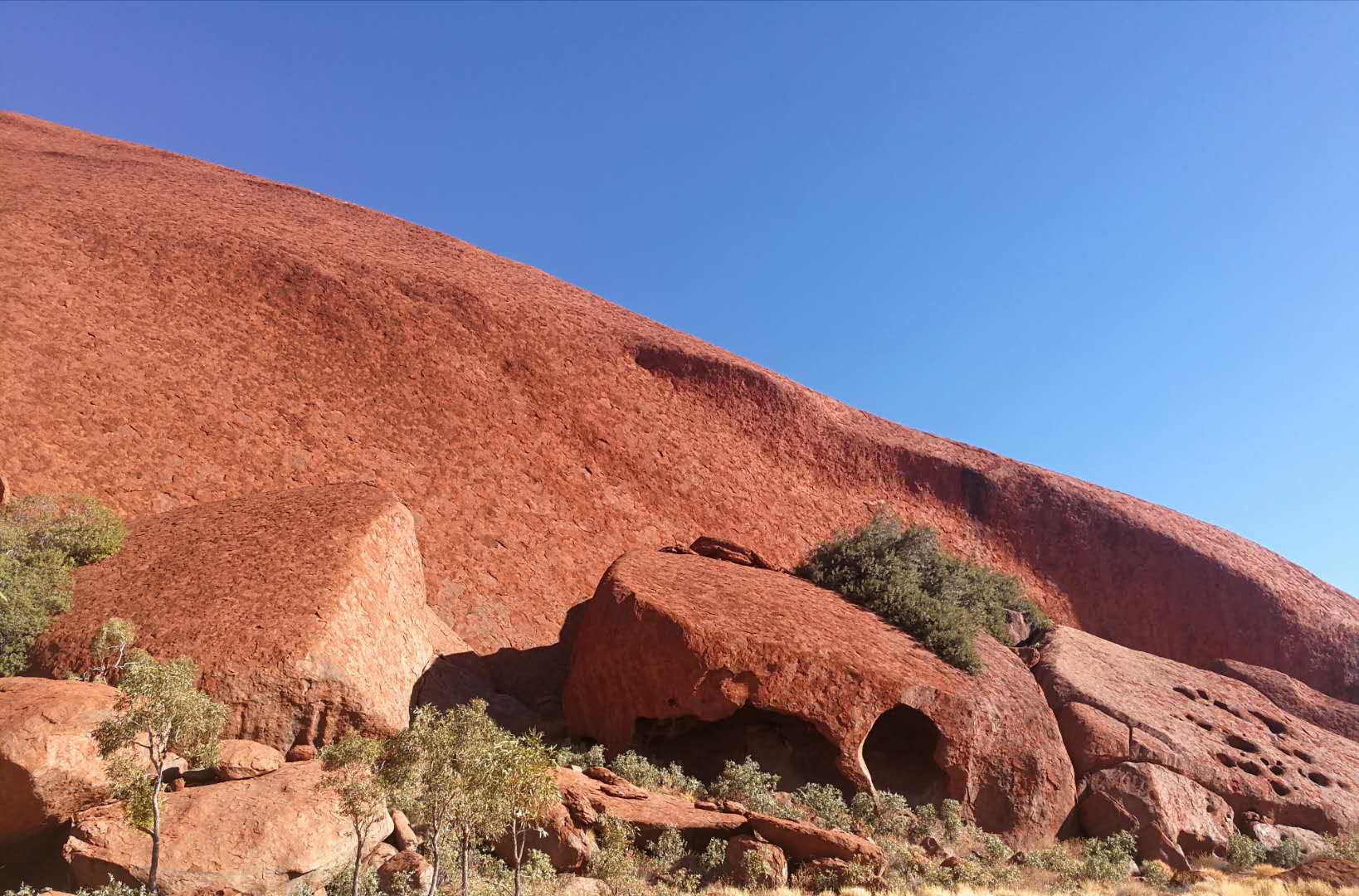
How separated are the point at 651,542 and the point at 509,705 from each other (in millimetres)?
7388

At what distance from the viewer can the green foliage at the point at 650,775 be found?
12.0 m

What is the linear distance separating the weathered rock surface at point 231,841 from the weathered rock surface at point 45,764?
9.4 inches

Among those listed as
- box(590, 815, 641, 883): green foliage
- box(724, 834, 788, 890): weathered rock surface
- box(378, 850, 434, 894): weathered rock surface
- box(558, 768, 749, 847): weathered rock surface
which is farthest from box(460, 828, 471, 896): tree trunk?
box(724, 834, 788, 890): weathered rock surface

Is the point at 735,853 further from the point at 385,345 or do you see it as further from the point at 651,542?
the point at 385,345

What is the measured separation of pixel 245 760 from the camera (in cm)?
904

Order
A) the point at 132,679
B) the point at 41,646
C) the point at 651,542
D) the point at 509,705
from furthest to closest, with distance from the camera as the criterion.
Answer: the point at 651,542 < the point at 509,705 < the point at 41,646 < the point at 132,679

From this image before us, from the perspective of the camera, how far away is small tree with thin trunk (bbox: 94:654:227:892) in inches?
289

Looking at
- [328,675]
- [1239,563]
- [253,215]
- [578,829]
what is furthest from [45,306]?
[1239,563]

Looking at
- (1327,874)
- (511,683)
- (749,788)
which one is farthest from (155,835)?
(1327,874)

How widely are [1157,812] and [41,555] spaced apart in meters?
16.9

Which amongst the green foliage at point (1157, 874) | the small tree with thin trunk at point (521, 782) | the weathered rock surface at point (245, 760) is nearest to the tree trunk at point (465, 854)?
the small tree with thin trunk at point (521, 782)

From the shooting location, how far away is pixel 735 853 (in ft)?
33.4

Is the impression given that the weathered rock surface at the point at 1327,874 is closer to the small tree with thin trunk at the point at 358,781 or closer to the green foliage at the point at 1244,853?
the green foliage at the point at 1244,853

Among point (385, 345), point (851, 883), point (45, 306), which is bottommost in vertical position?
point (851, 883)
